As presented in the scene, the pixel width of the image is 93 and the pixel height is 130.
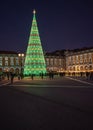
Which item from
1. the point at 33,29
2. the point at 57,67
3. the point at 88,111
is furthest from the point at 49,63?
the point at 88,111

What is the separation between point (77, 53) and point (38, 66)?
198ft

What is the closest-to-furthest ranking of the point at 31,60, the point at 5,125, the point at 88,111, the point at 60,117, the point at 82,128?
1. the point at 82,128
2. the point at 5,125
3. the point at 60,117
4. the point at 88,111
5. the point at 31,60

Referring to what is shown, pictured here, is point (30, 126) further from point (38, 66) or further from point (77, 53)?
point (77, 53)

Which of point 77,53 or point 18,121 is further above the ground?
point 77,53

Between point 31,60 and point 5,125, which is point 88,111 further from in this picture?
point 31,60

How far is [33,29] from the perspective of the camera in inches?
1863

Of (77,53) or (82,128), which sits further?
(77,53)

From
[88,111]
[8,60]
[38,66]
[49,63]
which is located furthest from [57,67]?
[88,111]

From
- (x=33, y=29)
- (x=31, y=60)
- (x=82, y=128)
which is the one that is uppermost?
(x=33, y=29)

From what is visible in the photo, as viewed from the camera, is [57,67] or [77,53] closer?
[77,53]

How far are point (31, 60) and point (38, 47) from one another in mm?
2730

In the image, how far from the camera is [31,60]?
153 feet

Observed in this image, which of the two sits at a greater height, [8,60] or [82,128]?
[8,60]

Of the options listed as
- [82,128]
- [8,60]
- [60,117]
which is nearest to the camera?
[82,128]
